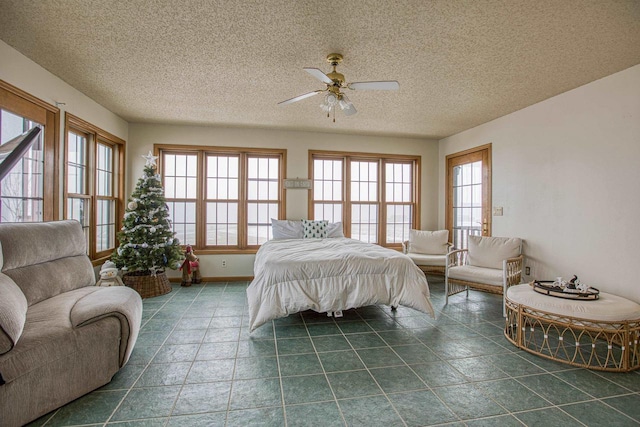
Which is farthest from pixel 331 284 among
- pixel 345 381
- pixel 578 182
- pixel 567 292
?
pixel 578 182

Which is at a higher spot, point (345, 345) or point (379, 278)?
point (379, 278)

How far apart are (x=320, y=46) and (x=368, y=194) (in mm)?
3748

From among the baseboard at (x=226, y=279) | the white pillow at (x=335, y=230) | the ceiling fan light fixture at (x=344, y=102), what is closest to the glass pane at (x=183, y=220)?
the baseboard at (x=226, y=279)

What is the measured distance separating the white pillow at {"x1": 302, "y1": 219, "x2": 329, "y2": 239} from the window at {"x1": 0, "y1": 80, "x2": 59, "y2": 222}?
10.7 ft

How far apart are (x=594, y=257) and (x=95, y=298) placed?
4731 mm

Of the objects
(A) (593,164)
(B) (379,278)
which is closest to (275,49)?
(B) (379,278)

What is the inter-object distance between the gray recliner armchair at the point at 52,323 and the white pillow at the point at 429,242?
4.36 metres

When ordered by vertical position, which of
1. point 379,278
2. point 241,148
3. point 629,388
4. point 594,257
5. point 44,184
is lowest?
point 629,388

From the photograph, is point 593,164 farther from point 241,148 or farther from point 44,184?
point 44,184

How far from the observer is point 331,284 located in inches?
126

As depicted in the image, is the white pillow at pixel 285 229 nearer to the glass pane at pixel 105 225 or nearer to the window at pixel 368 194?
the window at pixel 368 194

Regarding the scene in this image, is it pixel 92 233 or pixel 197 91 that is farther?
pixel 92 233

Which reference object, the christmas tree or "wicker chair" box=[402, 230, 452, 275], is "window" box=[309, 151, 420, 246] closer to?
"wicker chair" box=[402, 230, 452, 275]

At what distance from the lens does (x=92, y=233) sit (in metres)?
4.31
